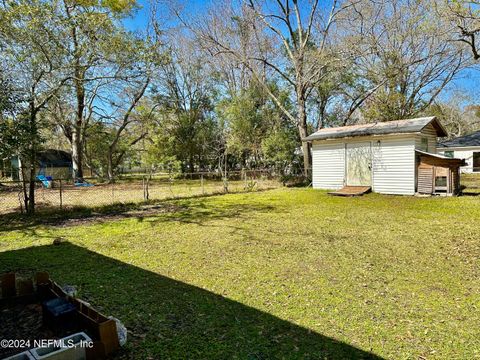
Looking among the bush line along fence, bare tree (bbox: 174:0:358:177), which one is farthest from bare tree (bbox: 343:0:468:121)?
the bush line along fence

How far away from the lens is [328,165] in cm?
1373

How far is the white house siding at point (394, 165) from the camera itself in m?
11.2

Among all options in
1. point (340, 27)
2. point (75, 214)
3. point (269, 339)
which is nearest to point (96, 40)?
point (75, 214)

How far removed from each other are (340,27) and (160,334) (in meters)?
19.6

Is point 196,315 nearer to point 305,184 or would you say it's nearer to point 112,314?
point 112,314

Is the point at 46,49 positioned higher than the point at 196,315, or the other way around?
the point at 46,49

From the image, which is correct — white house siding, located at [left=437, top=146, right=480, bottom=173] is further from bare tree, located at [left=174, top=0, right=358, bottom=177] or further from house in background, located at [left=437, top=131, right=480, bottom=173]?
bare tree, located at [left=174, top=0, right=358, bottom=177]

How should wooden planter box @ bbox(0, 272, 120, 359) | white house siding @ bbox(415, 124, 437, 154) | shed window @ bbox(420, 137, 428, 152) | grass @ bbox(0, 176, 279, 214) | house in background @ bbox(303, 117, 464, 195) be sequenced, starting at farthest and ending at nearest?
shed window @ bbox(420, 137, 428, 152) → white house siding @ bbox(415, 124, 437, 154) → house in background @ bbox(303, 117, 464, 195) → grass @ bbox(0, 176, 279, 214) → wooden planter box @ bbox(0, 272, 120, 359)

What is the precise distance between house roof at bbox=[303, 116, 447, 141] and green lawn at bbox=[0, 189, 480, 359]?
471 cm

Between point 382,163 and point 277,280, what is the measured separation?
9.86 meters

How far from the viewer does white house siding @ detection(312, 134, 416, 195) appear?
442 inches

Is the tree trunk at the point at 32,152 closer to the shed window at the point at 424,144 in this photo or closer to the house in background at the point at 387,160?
the house in background at the point at 387,160

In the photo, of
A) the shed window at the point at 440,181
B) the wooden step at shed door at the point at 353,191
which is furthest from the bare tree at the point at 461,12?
the wooden step at shed door at the point at 353,191

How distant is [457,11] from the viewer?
9547 millimetres
